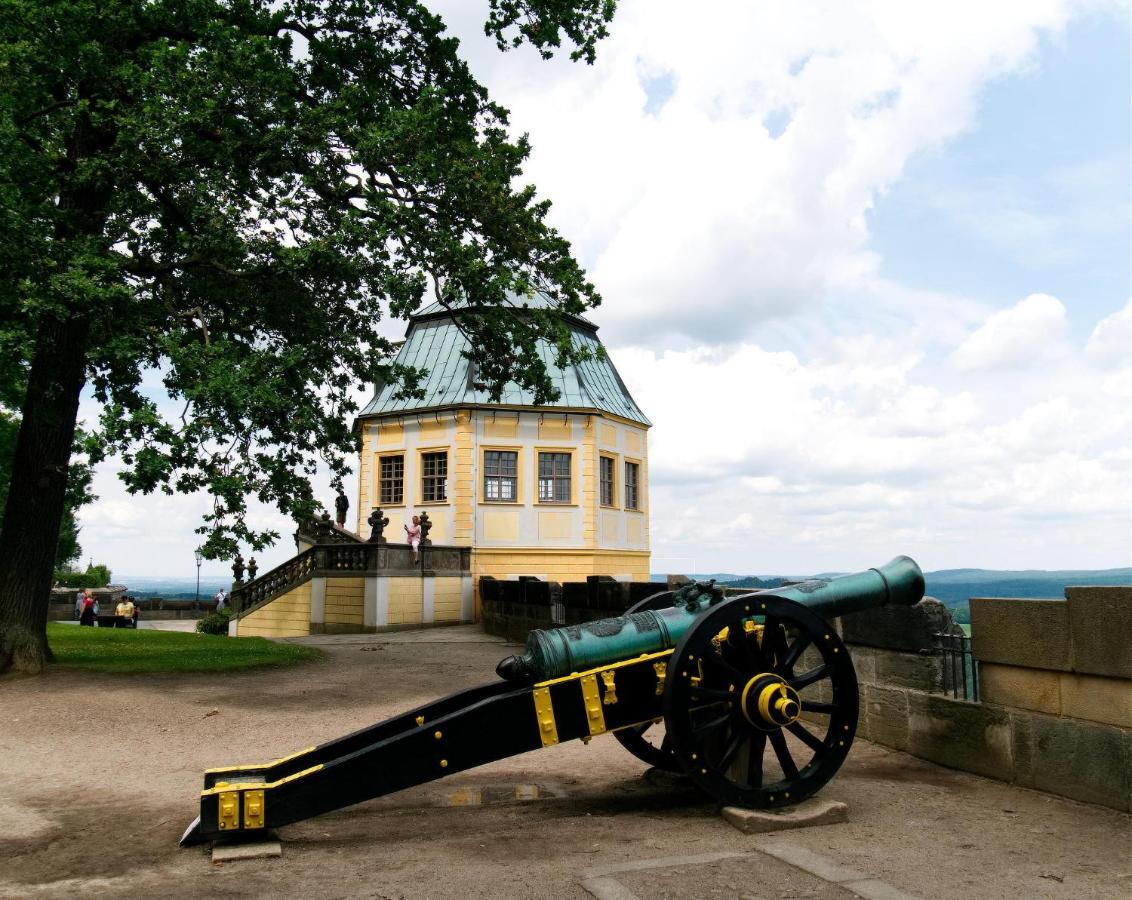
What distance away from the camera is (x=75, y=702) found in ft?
34.2

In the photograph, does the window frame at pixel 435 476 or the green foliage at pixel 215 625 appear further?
the window frame at pixel 435 476

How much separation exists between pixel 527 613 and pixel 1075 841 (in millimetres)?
15026

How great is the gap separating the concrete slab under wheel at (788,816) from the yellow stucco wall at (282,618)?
20.8 metres

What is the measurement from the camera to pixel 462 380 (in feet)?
99.0

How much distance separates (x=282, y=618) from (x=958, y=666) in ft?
69.1

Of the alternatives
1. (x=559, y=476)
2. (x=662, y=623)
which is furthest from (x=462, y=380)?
(x=662, y=623)

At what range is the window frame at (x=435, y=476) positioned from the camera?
29.1 meters

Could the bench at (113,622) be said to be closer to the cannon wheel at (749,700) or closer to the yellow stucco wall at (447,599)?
the yellow stucco wall at (447,599)

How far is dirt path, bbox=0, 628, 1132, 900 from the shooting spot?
434 centimetres

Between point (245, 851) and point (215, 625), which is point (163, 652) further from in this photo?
point (245, 851)

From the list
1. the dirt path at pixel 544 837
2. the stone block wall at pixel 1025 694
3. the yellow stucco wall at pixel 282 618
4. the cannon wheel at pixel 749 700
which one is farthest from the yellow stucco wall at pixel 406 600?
the cannon wheel at pixel 749 700

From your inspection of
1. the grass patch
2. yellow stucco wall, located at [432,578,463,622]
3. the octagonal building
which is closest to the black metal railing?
the grass patch

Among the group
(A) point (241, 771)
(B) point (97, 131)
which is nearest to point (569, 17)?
(B) point (97, 131)

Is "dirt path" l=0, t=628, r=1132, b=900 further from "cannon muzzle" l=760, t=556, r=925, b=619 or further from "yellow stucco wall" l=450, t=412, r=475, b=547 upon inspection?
"yellow stucco wall" l=450, t=412, r=475, b=547
